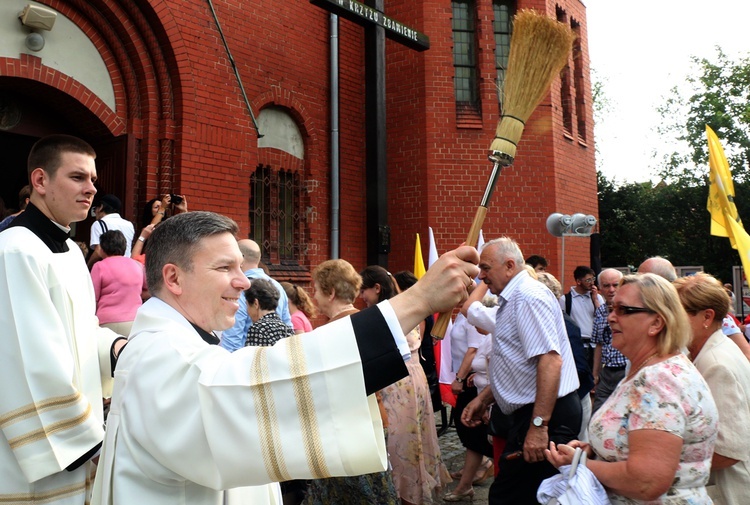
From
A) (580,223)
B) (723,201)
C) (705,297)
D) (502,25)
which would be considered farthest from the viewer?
(502,25)

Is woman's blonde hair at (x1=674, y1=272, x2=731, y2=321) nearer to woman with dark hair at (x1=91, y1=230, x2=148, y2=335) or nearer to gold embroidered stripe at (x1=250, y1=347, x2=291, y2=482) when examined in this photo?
gold embroidered stripe at (x1=250, y1=347, x2=291, y2=482)

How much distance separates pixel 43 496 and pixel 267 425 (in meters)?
1.73

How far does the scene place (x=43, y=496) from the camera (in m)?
2.75

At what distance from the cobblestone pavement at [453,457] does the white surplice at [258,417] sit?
5.14 meters

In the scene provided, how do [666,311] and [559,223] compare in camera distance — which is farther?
[559,223]

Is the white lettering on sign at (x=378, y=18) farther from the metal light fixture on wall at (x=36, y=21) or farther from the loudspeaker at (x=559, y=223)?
the loudspeaker at (x=559, y=223)

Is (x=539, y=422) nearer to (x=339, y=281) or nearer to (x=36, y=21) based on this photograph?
(x=339, y=281)

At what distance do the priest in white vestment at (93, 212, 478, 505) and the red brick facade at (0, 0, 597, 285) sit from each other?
24.3 feet

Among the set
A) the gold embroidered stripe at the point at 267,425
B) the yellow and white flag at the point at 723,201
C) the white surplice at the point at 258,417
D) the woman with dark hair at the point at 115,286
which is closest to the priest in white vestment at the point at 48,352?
the white surplice at the point at 258,417

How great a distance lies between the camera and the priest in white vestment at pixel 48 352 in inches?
106

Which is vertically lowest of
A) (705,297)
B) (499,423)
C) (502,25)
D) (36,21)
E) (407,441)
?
(407,441)

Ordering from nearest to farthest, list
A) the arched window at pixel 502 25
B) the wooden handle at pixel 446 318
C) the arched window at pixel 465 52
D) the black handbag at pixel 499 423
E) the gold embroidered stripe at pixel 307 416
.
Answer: the gold embroidered stripe at pixel 307 416
the wooden handle at pixel 446 318
the black handbag at pixel 499 423
the arched window at pixel 465 52
the arched window at pixel 502 25

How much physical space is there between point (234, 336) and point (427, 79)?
794 centimetres

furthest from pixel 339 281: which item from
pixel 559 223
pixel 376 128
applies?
pixel 559 223
